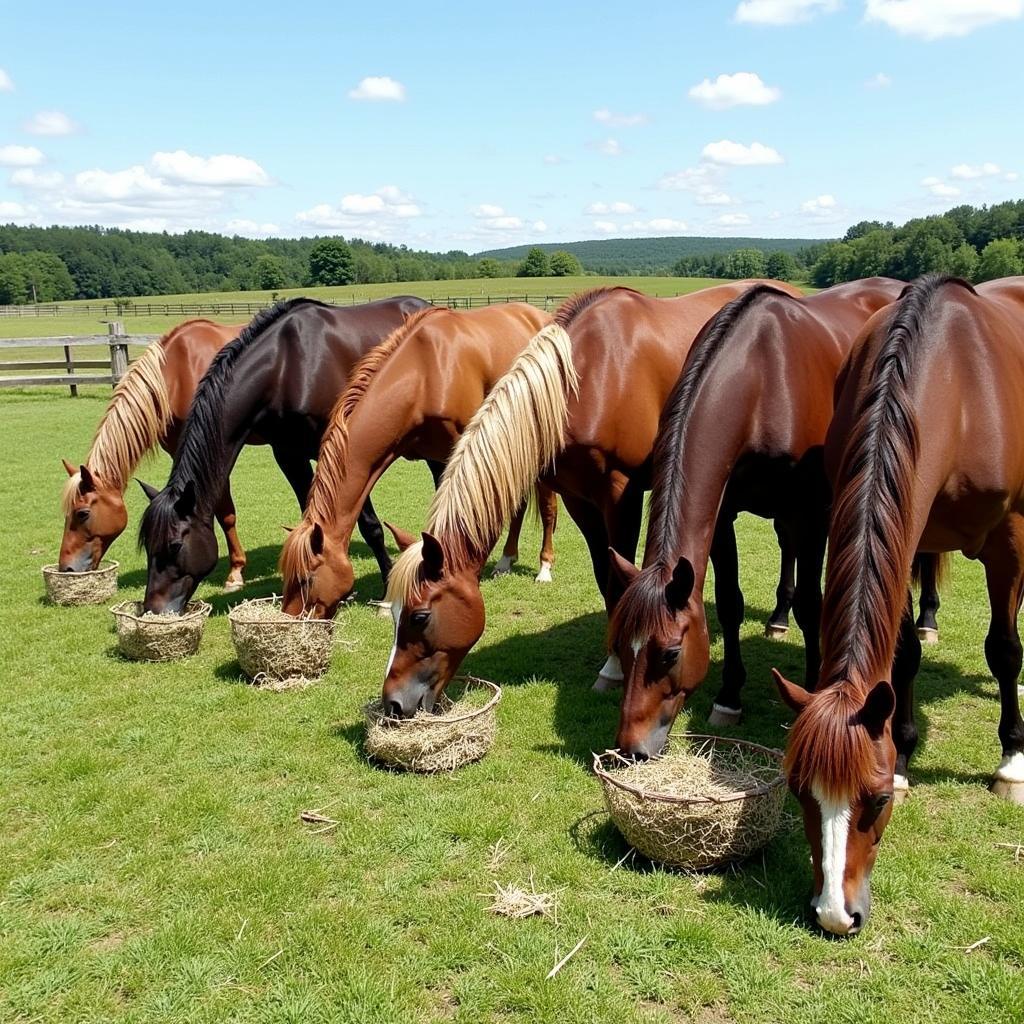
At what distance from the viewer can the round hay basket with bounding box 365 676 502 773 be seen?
13.0 ft

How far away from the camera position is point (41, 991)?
2643 millimetres

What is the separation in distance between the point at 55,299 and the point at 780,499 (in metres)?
87.7

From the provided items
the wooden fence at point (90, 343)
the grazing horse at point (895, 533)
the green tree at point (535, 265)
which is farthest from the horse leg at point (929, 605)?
the green tree at point (535, 265)

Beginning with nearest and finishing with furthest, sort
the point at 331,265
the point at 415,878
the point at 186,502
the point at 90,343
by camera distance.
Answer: the point at 415,878 < the point at 186,502 < the point at 90,343 < the point at 331,265

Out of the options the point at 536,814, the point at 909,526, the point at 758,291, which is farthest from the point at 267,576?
the point at 909,526

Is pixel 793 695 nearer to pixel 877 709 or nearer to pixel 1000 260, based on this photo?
pixel 877 709

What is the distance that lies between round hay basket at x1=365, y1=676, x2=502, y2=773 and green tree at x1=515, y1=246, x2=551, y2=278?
267 feet

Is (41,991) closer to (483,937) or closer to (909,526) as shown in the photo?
(483,937)

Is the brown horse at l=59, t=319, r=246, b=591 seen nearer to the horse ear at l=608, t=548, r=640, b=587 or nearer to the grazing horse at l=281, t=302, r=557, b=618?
the grazing horse at l=281, t=302, r=557, b=618

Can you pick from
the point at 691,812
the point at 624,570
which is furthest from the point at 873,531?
the point at 691,812

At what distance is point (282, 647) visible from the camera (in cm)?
502

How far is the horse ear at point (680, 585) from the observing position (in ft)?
10.7

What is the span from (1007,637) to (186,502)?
4978 mm

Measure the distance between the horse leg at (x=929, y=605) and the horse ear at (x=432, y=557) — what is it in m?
→ 3.49
